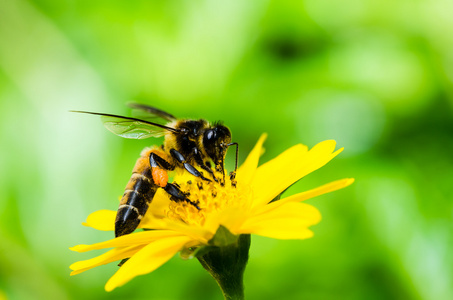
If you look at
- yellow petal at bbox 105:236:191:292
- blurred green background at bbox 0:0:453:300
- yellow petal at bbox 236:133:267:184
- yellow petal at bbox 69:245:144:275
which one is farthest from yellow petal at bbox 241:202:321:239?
blurred green background at bbox 0:0:453:300

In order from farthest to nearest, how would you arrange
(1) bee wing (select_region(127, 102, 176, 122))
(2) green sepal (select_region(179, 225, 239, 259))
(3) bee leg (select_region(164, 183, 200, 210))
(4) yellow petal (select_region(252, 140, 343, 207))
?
(1) bee wing (select_region(127, 102, 176, 122)), (3) bee leg (select_region(164, 183, 200, 210)), (4) yellow petal (select_region(252, 140, 343, 207)), (2) green sepal (select_region(179, 225, 239, 259))

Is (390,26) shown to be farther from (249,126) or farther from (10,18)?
(10,18)

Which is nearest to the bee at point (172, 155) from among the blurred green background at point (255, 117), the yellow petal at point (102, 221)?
the yellow petal at point (102, 221)

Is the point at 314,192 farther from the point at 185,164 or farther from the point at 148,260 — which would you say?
the point at 185,164

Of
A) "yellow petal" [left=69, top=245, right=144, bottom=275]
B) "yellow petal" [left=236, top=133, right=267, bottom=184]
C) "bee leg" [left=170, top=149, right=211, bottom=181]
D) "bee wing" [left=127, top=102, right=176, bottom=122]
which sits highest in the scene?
"bee wing" [left=127, top=102, right=176, bottom=122]

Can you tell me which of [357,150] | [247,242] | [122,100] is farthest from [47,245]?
[247,242]

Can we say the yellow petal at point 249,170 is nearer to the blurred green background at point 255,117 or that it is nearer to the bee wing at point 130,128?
the bee wing at point 130,128

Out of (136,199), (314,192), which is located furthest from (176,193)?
(314,192)

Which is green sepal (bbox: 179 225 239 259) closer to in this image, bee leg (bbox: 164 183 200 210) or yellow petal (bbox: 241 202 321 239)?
yellow petal (bbox: 241 202 321 239)
